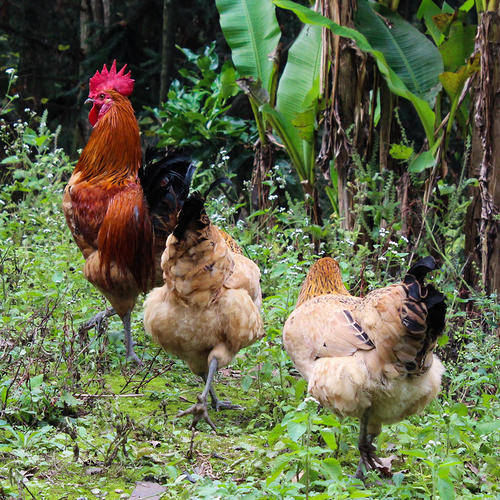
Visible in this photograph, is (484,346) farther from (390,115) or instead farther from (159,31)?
(159,31)

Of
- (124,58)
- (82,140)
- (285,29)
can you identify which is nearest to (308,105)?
(285,29)

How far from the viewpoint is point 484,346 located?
4.31 metres

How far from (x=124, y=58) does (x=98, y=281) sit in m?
6.99

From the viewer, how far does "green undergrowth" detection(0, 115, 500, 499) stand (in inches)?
121

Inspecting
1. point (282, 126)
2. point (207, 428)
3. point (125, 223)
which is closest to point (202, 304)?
point (207, 428)

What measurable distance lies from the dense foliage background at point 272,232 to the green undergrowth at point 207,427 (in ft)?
0.06

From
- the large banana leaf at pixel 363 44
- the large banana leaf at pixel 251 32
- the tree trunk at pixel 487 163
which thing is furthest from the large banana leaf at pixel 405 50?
the tree trunk at pixel 487 163

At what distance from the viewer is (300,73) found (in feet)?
25.0

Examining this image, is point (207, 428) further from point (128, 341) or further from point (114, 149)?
point (114, 149)

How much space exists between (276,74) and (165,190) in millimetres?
3186

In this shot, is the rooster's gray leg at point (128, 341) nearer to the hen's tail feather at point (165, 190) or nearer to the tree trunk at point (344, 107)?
the hen's tail feather at point (165, 190)

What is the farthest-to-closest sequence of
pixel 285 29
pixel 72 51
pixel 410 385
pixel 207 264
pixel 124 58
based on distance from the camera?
1. pixel 72 51
2. pixel 124 58
3. pixel 285 29
4. pixel 207 264
5. pixel 410 385

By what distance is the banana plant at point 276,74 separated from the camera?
7.56 meters

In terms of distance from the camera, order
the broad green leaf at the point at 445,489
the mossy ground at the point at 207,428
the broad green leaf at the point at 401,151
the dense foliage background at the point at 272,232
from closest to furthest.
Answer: the broad green leaf at the point at 445,489
the mossy ground at the point at 207,428
the dense foliage background at the point at 272,232
the broad green leaf at the point at 401,151
